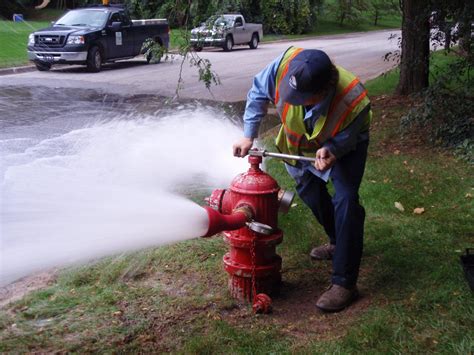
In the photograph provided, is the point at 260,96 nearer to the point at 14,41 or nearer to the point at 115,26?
the point at 115,26

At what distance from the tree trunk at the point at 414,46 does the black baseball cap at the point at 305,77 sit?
579cm

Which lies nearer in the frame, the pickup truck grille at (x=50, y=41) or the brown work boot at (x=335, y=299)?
the brown work boot at (x=335, y=299)

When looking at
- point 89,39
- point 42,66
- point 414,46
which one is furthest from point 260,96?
point 42,66

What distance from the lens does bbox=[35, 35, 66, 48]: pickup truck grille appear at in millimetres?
16938

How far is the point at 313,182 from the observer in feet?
13.0

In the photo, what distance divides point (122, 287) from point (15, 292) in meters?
0.75

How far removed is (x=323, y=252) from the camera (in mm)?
4414

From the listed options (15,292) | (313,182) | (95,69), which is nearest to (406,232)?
(313,182)

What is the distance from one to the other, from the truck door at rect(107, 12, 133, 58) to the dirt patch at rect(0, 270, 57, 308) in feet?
47.0

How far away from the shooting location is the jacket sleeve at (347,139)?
11.3 feet

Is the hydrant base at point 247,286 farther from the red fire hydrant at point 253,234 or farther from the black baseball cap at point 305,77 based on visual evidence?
the black baseball cap at point 305,77

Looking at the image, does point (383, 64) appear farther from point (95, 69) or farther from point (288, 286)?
point (288, 286)

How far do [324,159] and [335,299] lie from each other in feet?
2.72

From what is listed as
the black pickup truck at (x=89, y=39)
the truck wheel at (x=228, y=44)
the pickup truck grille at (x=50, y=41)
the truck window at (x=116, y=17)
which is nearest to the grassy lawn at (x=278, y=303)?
the black pickup truck at (x=89, y=39)
